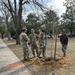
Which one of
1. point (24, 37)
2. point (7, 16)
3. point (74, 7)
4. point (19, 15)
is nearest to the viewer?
point (24, 37)

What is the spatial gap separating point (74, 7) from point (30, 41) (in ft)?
194

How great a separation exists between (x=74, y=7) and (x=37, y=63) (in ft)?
200

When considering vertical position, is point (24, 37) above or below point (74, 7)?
below

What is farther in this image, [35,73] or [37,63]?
[37,63]

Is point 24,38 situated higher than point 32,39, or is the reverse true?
point 24,38

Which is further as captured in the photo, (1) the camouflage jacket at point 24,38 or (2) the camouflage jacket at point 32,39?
(2) the camouflage jacket at point 32,39

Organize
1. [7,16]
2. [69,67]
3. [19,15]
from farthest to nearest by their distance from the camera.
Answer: [7,16], [19,15], [69,67]

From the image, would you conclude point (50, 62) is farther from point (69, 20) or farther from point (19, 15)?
point (69, 20)

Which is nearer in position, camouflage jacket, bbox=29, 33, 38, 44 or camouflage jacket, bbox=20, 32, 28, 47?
camouflage jacket, bbox=20, 32, 28, 47

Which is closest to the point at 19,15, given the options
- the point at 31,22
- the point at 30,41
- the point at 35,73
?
the point at 30,41

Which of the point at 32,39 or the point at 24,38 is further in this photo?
the point at 32,39

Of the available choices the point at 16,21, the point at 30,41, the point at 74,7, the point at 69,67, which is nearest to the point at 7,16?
the point at 16,21

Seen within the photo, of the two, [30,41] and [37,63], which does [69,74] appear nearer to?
[37,63]

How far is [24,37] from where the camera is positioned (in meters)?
10.5
